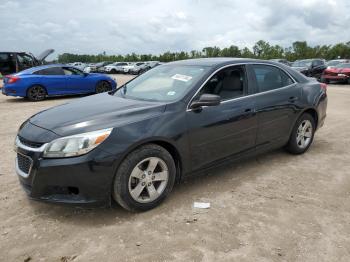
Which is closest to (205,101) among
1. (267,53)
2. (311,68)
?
(311,68)

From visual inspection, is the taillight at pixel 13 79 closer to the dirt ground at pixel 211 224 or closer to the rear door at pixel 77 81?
the rear door at pixel 77 81

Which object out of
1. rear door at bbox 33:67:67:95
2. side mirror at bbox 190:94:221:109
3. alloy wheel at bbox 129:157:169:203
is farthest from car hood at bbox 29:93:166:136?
rear door at bbox 33:67:67:95

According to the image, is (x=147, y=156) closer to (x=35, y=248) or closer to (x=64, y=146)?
(x=64, y=146)

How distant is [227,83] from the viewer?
4.31 m

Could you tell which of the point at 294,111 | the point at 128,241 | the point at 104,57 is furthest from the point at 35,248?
the point at 104,57

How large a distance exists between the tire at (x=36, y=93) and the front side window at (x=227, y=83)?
392 inches

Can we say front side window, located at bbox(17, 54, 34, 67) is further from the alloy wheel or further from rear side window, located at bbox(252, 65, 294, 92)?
the alloy wheel

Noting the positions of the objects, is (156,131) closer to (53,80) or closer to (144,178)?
(144,178)

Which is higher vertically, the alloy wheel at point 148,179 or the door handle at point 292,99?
the door handle at point 292,99

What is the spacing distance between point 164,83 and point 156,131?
104 cm

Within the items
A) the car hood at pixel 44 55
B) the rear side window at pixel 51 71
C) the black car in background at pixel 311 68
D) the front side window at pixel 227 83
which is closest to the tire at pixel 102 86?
the rear side window at pixel 51 71

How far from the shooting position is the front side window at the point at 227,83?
13.5 feet

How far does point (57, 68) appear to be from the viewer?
42.4 feet

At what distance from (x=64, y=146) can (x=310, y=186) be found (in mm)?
2905
